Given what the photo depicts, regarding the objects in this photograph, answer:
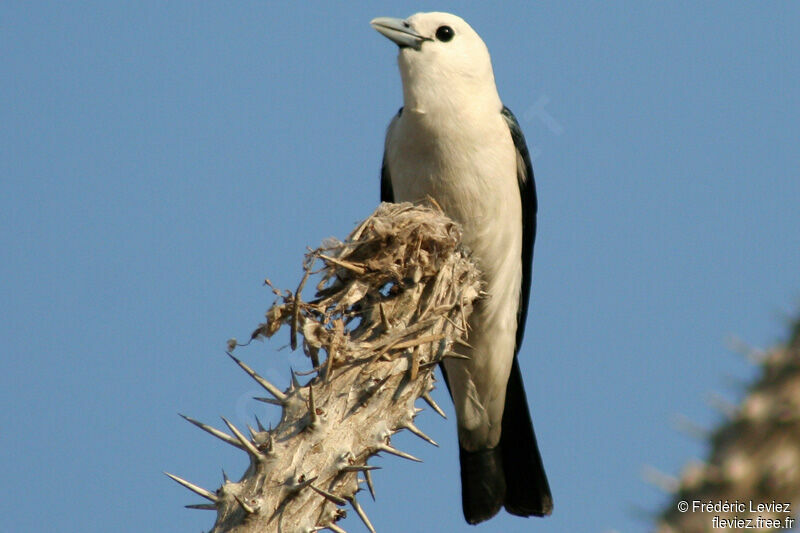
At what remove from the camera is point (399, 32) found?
21.3 ft

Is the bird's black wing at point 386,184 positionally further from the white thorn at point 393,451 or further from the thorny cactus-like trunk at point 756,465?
the thorny cactus-like trunk at point 756,465

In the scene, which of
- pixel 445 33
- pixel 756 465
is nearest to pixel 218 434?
pixel 756 465

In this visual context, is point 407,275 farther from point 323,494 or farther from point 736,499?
point 736,499

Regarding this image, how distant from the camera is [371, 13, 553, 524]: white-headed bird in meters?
6.26

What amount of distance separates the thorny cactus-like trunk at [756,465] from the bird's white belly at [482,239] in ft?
16.0

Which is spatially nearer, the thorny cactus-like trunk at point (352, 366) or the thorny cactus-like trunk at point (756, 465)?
the thorny cactus-like trunk at point (756, 465)

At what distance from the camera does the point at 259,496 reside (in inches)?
140

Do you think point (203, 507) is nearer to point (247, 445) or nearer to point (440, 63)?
point (247, 445)

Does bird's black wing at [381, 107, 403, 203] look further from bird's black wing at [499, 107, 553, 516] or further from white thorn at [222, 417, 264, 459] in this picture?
white thorn at [222, 417, 264, 459]

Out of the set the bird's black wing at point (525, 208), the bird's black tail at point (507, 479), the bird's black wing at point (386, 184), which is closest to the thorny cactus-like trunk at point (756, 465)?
the bird's black wing at point (525, 208)

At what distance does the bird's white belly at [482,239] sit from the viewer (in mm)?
6250

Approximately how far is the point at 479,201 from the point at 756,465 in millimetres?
4984

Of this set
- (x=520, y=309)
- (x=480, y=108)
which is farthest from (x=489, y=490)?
(x=480, y=108)

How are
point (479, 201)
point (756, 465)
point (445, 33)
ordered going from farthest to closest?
point (445, 33) < point (479, 201) < point (756, 465)
